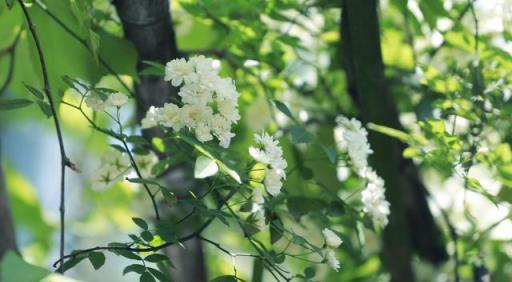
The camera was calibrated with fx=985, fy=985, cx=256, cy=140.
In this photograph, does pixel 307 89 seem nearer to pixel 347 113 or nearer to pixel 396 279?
pixel 347 113

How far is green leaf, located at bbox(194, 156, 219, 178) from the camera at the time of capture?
2.15ft

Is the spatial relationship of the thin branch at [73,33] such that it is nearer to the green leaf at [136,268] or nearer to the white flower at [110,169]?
the white flower at [110,169]

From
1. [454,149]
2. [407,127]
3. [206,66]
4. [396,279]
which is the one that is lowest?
[396,279]

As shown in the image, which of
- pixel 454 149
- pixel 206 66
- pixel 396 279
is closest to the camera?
pixel 206 66

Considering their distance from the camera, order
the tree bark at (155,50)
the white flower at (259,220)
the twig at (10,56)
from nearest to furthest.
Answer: the white flower at (259,220), the tree bark at (155,50), the twig at (10,56)

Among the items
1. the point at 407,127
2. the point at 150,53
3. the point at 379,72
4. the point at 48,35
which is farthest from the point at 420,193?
the point at 48,35

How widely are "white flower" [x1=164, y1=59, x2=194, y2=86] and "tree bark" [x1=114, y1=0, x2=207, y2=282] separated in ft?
0.53

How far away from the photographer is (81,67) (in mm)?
854

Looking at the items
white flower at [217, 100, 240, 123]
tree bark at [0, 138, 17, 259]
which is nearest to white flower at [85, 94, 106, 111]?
white flower at [217, 100, 240, 123]

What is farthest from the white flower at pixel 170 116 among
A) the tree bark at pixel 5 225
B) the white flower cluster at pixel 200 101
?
the tree bark at pixel 5 225

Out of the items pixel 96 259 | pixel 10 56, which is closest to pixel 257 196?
pixel 96 259

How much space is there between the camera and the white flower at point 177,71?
717 mm

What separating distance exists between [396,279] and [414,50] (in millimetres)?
273

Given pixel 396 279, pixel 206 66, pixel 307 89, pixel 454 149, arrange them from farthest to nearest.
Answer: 1. pixel 307 89
2. pixel 396 279
3. pixel 454 149
4. pixel 206 66
